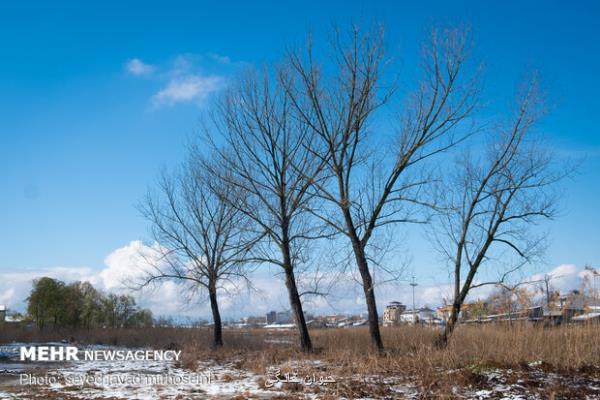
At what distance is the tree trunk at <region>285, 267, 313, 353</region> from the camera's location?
52.0ft

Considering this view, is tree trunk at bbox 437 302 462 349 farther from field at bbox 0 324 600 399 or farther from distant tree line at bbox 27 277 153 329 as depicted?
distant tree line at bbox 27 277 153 329

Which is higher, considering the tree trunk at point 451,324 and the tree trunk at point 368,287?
the tree trunk at point 368,287

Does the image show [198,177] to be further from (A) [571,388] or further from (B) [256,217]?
(A) [571,388]

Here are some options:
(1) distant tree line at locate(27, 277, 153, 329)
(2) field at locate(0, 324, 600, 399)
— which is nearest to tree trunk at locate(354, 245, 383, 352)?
(2) field at locate(0, 324, 600, 399)

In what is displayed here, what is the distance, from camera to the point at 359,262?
13164mm

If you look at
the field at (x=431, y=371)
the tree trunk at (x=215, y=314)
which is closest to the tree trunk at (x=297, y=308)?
the field at (x=431, y=371)

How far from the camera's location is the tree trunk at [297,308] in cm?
1586

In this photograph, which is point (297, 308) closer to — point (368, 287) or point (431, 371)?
point (368, 287)

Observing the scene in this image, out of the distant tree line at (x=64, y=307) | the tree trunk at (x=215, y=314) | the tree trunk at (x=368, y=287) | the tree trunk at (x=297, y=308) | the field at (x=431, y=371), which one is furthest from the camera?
the distant tree line at (x=64, y=307)

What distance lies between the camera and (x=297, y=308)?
16.2 m

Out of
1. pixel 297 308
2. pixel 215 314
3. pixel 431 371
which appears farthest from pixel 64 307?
pixel 431 371

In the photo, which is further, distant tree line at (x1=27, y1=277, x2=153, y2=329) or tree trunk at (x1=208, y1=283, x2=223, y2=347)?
distant tree line at (x1=27, y1=277, x2=153, y2=329)

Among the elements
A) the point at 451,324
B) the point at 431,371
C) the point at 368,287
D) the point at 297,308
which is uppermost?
the point at 368,287

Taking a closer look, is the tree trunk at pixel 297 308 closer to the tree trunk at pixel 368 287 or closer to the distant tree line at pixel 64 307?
the tree trunk at pixel 368 287
